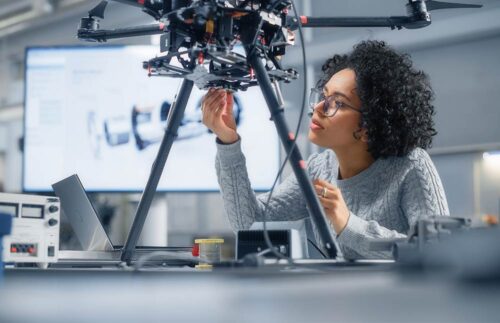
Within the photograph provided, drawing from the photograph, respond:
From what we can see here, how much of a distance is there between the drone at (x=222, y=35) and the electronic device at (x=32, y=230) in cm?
28

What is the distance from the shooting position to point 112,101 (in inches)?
70.3

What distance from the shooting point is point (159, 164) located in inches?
33.2

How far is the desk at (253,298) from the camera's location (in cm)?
45

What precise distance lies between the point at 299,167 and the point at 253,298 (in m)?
0.25

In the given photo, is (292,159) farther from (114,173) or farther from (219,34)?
(114,173)

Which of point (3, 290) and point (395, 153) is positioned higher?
point (395, 153)

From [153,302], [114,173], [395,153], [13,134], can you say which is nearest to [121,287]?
[153,302]

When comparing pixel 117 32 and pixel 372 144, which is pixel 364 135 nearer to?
pixel 372 144

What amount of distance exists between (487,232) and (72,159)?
1476 millimetres

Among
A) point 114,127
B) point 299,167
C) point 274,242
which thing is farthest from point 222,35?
point 114,127

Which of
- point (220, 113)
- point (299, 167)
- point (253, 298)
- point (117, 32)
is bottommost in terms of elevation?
point (253, 298)

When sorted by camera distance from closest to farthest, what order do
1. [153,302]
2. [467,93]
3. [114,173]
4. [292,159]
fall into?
[153,302], [292,159], [114,173], [467,93]

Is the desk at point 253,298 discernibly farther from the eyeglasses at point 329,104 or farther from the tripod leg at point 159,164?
the eyeglasses at point 329,104

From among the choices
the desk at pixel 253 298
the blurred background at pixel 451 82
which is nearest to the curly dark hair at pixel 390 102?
the blurred background at pixel 451 82
